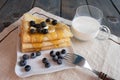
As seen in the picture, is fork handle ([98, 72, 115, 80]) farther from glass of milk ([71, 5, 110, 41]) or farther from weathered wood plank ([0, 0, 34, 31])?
weathered wood plank ([0, 0, 34, 31])

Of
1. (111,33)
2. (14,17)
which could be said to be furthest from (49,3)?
(111,33)

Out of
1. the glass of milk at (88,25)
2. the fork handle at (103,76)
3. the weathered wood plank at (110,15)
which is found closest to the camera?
the fork handle at (103,76)

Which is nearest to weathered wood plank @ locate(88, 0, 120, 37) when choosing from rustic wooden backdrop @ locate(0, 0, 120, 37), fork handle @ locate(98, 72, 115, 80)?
rustic wooden backdrop @ locate(0, 0, 120, 37)

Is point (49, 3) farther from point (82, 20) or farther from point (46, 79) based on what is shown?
point (46, 79)

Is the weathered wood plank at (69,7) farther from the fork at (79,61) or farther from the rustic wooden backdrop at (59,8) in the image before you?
the fork at (79,61)

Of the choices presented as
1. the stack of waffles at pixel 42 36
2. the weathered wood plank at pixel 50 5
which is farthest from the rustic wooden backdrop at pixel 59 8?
the stack of waffles at pixel 42 36

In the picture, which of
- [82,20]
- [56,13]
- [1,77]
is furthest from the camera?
[56,13]
